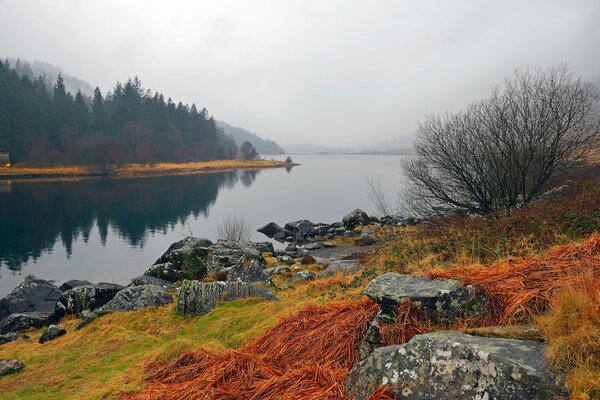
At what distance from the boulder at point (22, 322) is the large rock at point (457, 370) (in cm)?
1365

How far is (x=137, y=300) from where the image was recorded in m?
10.7

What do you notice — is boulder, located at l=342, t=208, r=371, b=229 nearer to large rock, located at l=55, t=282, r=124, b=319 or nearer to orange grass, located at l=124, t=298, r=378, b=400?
large rock, located at l=55, t=282, r=124, b=319

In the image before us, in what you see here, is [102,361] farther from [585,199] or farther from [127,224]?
[127,224]

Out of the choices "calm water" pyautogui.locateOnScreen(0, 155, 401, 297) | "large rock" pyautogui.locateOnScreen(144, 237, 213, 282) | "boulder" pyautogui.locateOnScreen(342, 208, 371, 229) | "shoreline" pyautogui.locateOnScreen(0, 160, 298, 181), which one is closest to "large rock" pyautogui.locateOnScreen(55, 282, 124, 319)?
"large rock" pyautogui.locateOnScreen(144, 237, 213, 282)

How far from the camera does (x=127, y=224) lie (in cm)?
3928

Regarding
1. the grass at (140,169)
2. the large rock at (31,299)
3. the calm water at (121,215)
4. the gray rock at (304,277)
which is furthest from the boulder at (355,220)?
the grass at (140,169)

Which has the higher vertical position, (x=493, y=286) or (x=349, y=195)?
(x=493, y=286)

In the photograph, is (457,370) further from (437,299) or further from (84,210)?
(84,210)

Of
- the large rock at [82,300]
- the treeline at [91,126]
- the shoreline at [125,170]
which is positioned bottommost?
the large rock at [82,300]

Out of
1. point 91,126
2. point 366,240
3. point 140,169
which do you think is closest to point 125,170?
point 140,169

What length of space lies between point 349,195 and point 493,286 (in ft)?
177

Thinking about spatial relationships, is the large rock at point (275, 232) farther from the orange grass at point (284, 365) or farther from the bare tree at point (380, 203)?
the orange grass at point (284, 365)

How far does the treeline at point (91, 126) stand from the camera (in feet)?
259

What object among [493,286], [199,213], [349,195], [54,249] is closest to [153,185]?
[199,213]
